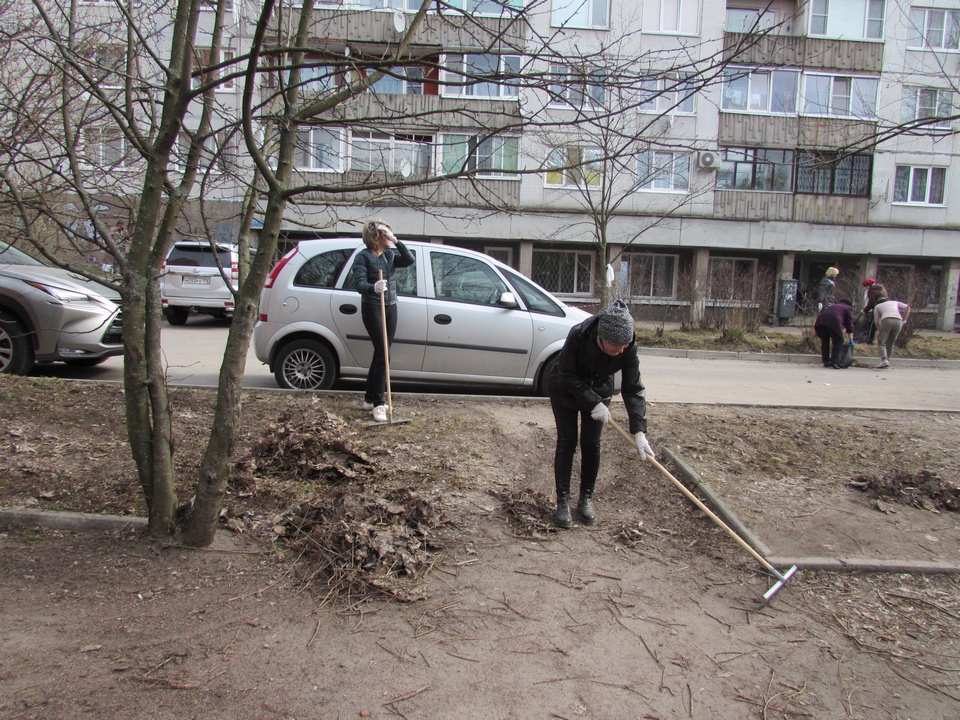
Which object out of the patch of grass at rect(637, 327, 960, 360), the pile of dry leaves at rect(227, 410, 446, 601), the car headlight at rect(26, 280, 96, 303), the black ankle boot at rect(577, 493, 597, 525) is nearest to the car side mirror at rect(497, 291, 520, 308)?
the pile of dry leaves at rect(227, 410, 446, 601)

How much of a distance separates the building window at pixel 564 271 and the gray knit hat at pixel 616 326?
75.8 feet

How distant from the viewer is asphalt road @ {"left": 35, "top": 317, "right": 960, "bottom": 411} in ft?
27.7

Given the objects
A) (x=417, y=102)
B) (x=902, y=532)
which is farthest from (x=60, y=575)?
(x=417, y=102)

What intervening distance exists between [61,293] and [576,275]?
21805 millimetres

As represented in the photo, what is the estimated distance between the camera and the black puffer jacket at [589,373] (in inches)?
168

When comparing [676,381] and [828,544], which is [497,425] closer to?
[828,544]

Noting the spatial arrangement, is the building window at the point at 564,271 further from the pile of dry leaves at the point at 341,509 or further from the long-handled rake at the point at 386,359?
the pile of dry leaves at the point at 341,509

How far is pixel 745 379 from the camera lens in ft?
35.9

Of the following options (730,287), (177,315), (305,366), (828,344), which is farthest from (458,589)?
(730,287)

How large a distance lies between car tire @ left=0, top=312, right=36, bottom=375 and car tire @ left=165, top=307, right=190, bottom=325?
356 inches

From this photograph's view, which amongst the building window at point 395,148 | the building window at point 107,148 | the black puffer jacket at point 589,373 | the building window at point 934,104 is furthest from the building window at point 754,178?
the black puffer jacket at point 589,373

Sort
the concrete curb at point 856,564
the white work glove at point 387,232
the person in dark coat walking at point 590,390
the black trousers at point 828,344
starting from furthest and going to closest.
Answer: the black trousers at point 828,344 < the white work glove at point 387,232 < the person in dark coat walking at point 590,390 < the concrete curb at point 856,564

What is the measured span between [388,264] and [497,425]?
6.37 feet

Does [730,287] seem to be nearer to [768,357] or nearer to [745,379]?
[768,357]
